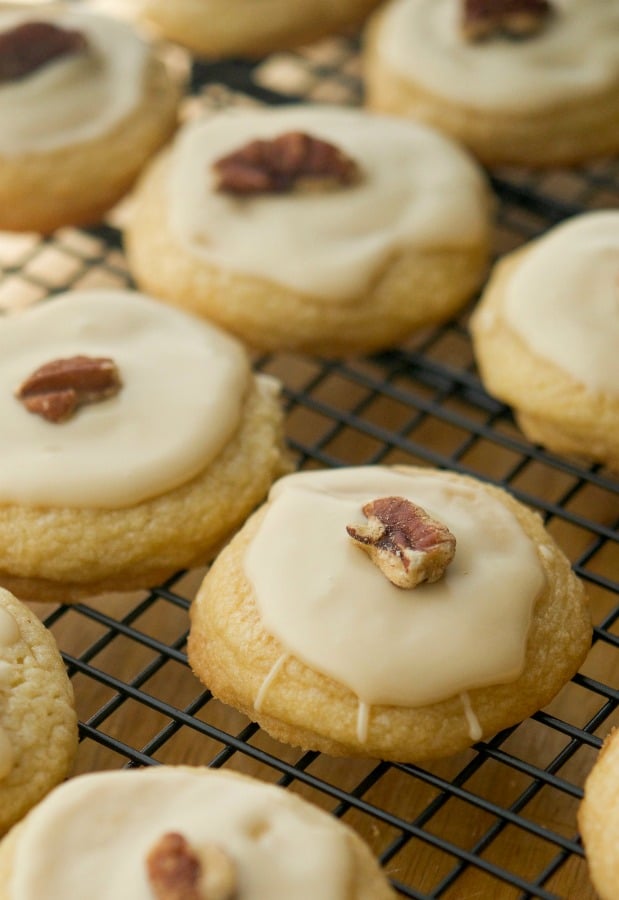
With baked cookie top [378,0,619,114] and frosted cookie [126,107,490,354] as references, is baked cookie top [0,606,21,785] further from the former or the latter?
baked cookie top [378,0,619,114]

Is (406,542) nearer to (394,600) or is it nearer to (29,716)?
(394,600)

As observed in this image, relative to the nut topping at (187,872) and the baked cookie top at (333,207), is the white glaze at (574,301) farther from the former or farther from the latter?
the nut topping at (187,872)

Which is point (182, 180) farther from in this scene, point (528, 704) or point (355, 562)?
point (528, 704)

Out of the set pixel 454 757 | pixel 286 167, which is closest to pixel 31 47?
pixel 286 167

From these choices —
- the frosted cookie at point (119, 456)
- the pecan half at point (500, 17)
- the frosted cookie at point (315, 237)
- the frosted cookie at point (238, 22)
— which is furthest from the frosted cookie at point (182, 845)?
the frosted cookie at point (238, 22)

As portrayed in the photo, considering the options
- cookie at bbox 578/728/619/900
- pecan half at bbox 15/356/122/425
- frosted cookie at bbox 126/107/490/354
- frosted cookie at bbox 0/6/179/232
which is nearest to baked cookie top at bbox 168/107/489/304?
frosted cookie at bbox 126/107/490/354
